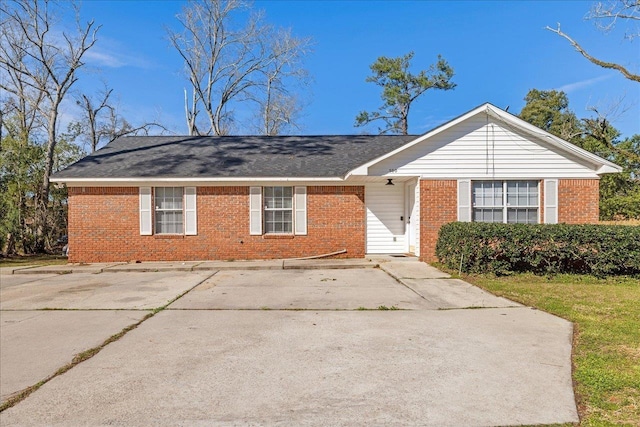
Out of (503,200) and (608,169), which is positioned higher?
(608,169)

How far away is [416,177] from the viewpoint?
39.7 ft

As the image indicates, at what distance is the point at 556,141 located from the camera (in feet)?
38.1

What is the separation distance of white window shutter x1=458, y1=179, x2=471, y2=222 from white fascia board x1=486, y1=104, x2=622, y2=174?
7.05ft

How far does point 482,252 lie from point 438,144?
413 centimetres

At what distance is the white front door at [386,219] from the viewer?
13352 millimetres

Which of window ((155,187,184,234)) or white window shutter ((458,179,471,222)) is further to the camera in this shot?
window ((155,187,184,234))

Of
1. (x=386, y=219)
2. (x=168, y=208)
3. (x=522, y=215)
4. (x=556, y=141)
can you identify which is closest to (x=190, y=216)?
(x=168, y=208)

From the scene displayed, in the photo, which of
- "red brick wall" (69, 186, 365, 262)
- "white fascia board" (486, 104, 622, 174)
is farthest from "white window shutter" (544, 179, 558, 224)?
"red brick wall" (69, 186, 365, 262)

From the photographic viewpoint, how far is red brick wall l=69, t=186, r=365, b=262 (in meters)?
12.8

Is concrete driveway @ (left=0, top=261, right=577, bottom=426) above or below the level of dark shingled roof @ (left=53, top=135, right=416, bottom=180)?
below

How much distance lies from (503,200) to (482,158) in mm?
1445

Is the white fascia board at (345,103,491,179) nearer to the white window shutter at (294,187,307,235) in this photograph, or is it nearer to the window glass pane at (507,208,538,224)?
the white window shutter at (294,187,307,235)

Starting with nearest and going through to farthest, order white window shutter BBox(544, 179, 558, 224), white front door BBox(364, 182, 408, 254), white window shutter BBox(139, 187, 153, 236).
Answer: white window shutter BBox(544, 179, 558, 224)
white window shutter BBox(139, 187, 153, 236)
white front door BBox(364, 182, 408, 254)

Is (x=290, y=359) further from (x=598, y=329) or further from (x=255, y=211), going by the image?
(x=255, y=211)
